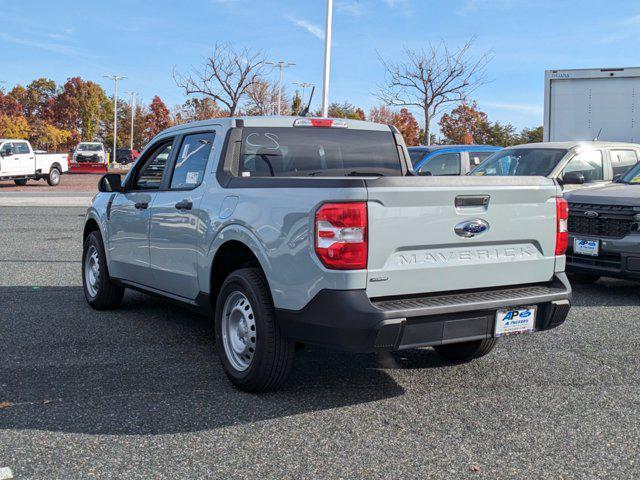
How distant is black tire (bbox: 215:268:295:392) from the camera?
4426mm

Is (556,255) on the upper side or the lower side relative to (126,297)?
upper

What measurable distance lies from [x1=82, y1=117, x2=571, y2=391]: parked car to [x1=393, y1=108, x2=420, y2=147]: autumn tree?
222 feet

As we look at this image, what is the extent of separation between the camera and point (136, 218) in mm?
6363

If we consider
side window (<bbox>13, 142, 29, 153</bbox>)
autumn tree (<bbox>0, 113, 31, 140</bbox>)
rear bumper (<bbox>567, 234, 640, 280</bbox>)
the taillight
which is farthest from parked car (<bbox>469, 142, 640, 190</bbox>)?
autumn tree (<bbox>0, 113, 31, 140</bbox>)

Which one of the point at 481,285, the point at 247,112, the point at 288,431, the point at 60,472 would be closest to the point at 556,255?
the point at 481,285

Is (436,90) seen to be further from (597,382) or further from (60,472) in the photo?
(60,472)

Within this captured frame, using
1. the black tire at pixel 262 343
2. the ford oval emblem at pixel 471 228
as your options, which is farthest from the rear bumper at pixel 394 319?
the ford oval emblem at pixel 471 228

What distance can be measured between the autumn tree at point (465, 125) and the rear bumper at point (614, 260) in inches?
2122

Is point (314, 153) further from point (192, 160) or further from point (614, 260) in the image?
point (614, 260)

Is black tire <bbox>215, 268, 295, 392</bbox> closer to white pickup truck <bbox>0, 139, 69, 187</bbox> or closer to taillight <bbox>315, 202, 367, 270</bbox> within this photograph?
taillight <bbox>315, 202, 367, 270</bbox>

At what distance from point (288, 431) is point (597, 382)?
2259 millimetres

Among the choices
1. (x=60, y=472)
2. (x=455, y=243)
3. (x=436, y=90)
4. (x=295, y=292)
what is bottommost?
(x=60, y=472)

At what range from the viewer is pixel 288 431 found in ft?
13.3

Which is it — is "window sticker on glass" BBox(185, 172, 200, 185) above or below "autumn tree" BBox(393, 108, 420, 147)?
below
